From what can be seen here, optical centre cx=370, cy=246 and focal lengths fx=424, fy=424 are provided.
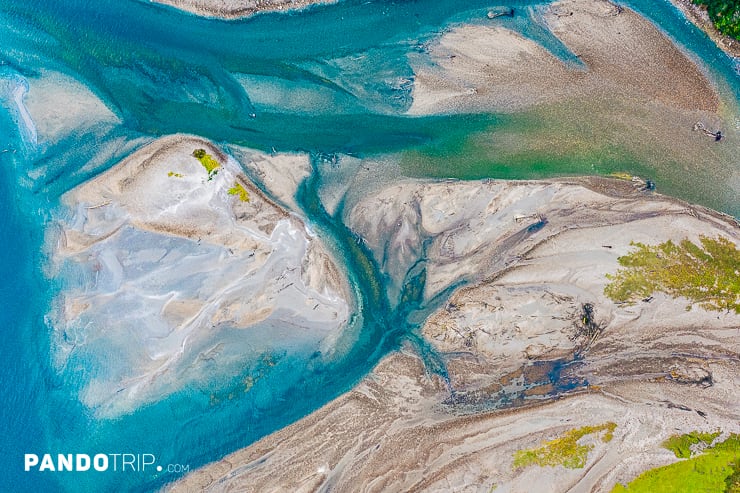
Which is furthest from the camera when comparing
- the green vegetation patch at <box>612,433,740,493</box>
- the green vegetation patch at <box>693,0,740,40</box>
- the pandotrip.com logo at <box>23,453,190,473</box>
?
the pandotrip.com logo at <box>23,453,190,473</box>

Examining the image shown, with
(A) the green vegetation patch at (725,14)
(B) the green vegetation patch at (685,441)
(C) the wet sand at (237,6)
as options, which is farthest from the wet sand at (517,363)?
(C) the wet sand at (237,6)

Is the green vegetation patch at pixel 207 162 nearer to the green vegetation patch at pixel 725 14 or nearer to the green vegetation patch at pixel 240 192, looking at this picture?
the green vegetation patch at pixel 240 192

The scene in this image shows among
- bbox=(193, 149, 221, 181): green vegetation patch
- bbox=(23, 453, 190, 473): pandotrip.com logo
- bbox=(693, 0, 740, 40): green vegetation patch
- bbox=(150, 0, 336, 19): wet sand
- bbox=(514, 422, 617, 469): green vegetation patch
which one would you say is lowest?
bbox=(23, 453, 190, 473): pandotrip.com logo

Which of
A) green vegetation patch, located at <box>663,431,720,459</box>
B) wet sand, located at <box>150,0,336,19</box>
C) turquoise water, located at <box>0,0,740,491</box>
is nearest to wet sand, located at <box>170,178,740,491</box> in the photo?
green vegetation patch, located at <box>663,431,720,459</box>

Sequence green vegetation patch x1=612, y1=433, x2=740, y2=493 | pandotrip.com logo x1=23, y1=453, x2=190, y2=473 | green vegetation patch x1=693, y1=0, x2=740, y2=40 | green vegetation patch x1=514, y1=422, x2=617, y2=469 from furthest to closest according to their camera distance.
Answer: pandotrip.com logo x1=23, y1=453, x2=190, y2=473
green vegetation patch x1=693, y1=0, x2=740, y2=40
green vegetation patch x1=612, y1=433, x2=740, y2=493
green vegetation patch x1=514, y1=422, x2=617, y2=469

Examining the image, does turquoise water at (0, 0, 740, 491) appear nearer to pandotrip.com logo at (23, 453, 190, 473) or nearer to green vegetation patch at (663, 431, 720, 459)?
pandotrip.com logo at (23, 453, 190, 473)

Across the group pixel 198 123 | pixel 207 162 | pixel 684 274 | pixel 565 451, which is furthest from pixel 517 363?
pixel 198 123
